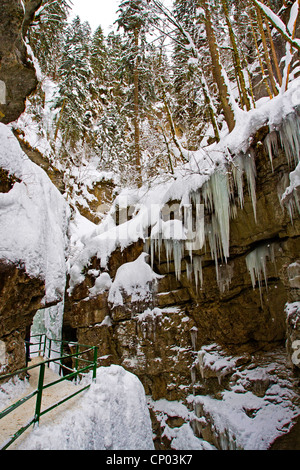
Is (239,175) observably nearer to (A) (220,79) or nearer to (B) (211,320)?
(A) (220,79)

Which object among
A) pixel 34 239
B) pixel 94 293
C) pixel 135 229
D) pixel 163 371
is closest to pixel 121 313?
pixel 94 293

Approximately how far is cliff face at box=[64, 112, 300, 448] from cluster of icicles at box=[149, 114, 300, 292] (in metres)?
0.08

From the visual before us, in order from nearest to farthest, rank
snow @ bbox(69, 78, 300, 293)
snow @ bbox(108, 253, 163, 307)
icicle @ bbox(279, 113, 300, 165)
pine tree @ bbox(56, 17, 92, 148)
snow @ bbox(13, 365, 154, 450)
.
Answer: snow @ bbox(13, 365, 154, 450), icicle @ bbox(279, 113, 300, 165), snow @ bbox(69, 78, 300, 293), snow @ bbox(108, 253, 163, 307), pine tree @ bbox(56, 17, 92, 148)

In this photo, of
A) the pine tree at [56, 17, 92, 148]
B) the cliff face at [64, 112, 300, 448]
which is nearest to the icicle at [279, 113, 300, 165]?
the cliff face at [64, 112, 300, 448]

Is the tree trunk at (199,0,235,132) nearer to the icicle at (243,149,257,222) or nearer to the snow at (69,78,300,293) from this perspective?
the snow at (69,78,300,293)

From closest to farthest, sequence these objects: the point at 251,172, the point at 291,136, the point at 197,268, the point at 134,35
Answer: the point at 291,136
the point at 251,172
the point at 197,268
the point at 134,35

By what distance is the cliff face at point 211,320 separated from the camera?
7.12 metres

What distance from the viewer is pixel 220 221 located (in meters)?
7.35

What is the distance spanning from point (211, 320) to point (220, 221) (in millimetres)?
3969

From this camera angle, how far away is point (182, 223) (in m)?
8.58

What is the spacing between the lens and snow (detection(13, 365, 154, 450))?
111 inches

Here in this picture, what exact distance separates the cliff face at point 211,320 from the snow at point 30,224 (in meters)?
3.84

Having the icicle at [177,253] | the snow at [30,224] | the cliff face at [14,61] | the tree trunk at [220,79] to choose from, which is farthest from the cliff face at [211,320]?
the cliff face at [14,61]

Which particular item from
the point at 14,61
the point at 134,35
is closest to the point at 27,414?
the point at 14,61
